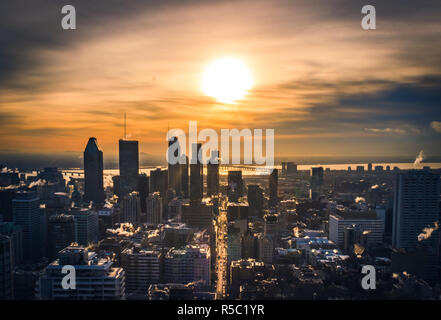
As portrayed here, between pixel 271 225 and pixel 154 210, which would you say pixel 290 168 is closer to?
pixel 271 225

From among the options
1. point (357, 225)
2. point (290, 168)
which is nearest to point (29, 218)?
point (290, 168)

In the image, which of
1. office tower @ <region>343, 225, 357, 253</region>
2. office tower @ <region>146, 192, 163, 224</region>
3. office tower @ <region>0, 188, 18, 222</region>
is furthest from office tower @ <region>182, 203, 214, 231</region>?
office tower @ <region>0, 188, 18, 222</region>

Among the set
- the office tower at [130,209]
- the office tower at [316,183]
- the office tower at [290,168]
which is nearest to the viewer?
the office tower at [130,209]

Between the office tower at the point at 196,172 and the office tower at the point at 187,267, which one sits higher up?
the office tower at the point at 196,172

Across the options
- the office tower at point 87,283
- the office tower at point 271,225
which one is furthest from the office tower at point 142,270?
the office tower at point 271,225

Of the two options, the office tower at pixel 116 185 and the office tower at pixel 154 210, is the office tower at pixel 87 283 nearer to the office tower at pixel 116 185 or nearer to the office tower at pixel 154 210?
the office tower at pixel 154 210

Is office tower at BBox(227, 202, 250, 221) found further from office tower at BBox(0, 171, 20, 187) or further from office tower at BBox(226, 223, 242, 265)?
office tower at BBox(0, 171, 20, 187)
